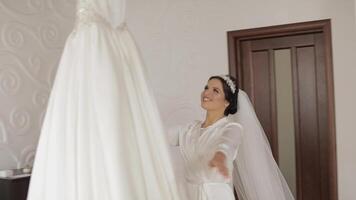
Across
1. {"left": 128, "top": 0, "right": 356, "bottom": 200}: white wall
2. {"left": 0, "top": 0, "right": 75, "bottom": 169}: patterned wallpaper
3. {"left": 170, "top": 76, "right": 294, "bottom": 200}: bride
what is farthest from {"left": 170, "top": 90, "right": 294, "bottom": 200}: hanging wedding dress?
{"left": 0, "top": 0, "right": 75, "bottom": 169}: patterned wallpaper

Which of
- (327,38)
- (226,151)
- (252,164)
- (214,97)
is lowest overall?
(252,164)

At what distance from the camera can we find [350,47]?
2.87 m

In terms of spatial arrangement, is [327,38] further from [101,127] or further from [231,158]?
[101,127]

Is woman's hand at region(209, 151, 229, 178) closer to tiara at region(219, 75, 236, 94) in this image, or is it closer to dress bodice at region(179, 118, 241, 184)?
dress bodice at region(179, 118, 241, 184)

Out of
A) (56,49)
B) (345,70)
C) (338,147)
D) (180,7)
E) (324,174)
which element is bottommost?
(324,174)

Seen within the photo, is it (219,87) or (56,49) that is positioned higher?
(56,49)

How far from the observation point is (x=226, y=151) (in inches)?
73.7

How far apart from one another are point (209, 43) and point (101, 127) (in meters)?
2.26

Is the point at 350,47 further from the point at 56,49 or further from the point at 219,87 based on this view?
the point at 56,49

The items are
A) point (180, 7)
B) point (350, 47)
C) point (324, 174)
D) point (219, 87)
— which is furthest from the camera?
point (180, 7)

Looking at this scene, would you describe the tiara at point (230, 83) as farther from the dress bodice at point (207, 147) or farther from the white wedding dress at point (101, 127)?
the white wedding dress at point (101, 127)

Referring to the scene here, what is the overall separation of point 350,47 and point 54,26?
6.55 ft

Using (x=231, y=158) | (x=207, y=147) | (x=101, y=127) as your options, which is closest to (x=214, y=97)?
(x=207, y=147)

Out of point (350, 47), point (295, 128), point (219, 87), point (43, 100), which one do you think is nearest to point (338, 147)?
point (295, 128)
